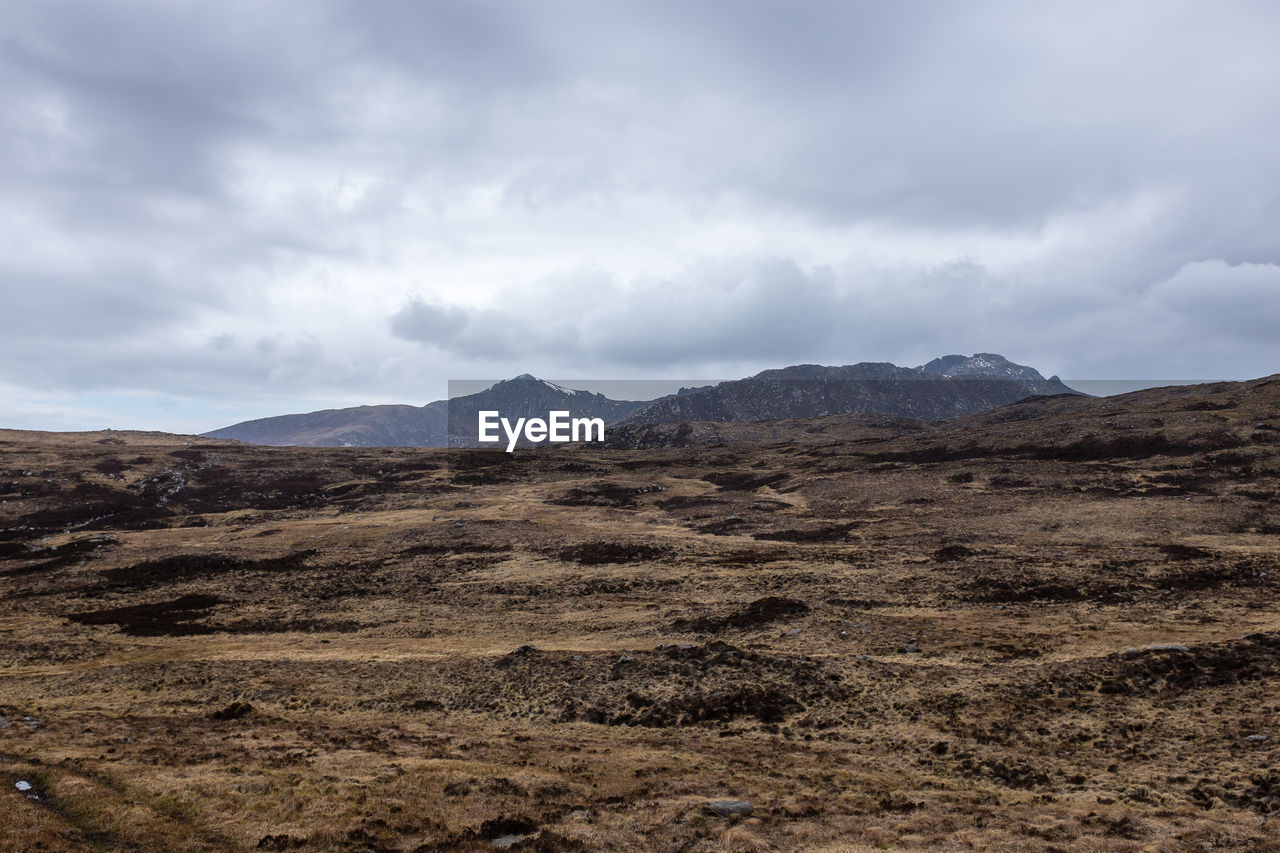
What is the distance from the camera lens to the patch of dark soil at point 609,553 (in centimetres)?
5356

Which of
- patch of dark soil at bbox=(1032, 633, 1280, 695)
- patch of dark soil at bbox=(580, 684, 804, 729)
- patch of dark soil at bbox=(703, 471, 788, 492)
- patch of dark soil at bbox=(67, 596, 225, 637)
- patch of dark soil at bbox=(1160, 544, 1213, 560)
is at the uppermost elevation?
patch of dark soil at bbox=(703, 471, 788, 492)

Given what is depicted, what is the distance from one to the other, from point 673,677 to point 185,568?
48485 millimetres

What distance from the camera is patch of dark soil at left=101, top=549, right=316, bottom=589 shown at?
5181cm

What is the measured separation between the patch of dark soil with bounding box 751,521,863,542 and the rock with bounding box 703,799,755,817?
4330 centimetres

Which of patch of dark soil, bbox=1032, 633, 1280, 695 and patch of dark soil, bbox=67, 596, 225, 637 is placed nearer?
patch of dark soil, bbox=1032, 633, 1280, 695

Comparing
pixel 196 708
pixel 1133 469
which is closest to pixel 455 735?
pixel 196 708

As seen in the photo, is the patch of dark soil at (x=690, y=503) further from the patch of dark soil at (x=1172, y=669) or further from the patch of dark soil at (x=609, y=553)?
the patch of dark soil at (x=1172, y=669)

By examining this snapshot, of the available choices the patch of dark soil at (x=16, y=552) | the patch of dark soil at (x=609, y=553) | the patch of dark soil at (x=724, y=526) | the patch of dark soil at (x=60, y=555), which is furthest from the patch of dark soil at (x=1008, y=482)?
the patch of dark soil at (x=16, y=552)

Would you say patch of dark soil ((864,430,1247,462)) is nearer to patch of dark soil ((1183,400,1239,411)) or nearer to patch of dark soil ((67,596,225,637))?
patch of dark soil ((1183,400,1239,411))

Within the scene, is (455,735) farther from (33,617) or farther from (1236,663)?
(33,617)

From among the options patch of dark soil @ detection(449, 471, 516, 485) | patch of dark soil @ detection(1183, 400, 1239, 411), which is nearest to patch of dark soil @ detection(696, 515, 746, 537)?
patch of dark soil @ detection(449, 471, 516, 485)

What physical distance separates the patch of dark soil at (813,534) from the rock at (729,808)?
4330 cm

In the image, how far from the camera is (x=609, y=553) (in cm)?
5519

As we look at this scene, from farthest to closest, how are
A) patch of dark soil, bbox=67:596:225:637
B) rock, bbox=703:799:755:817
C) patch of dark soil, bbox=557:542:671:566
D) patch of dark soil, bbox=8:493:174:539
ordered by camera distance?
patch of dark soil, bbox=8:493:174:539
patch of dark soil, bbox=557:542:671:566
patch of dark soil, bbox=67:596:225:637
rock, bbox=703:799:755:817
